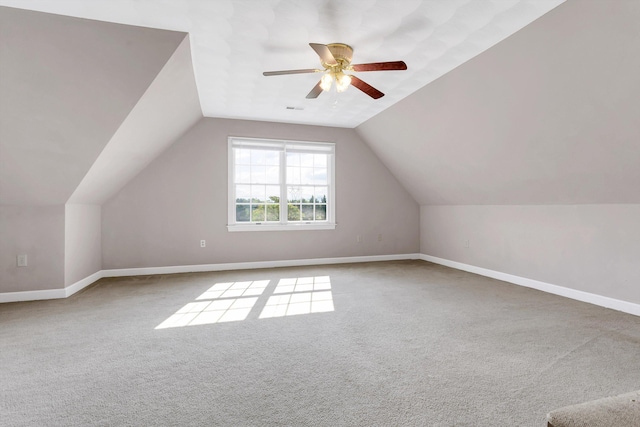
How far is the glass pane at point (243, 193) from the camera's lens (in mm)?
5418

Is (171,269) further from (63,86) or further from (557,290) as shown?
(557,290)

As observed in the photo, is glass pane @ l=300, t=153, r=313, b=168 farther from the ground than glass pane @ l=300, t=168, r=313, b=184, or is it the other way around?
glass pane @ l=300, t=153, r=313, b=168

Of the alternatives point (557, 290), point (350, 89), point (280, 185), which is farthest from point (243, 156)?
point (557, 290)

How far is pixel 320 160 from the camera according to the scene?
19.2 feet

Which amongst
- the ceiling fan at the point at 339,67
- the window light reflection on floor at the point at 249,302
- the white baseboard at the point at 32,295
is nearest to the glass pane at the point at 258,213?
the window light reflection on floor at the point at 249,302

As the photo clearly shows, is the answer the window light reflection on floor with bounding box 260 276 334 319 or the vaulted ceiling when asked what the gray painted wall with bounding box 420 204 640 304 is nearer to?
the vaulted ceiling

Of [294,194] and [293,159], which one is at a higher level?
[293,159]

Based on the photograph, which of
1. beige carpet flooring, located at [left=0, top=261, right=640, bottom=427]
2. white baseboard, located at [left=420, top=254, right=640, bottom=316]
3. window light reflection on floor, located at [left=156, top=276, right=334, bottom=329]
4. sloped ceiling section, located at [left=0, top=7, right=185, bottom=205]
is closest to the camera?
beige carpet flooring, located at [left=0, top=261, right=640, bottom=427]

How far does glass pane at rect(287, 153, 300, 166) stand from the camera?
5.68 metres

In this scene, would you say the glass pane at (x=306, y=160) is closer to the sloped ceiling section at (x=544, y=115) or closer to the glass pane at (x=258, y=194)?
the glass pane at (x=258, y=194)

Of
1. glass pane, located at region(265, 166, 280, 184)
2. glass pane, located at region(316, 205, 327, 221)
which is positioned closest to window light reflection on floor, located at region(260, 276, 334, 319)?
glass pane, located at region(316, 205, 327, 221)

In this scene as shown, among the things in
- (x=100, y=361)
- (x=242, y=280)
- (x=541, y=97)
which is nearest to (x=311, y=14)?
(x=541, y=97)

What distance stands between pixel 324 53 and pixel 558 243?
3.59 meters

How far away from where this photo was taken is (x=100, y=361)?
7.14 ft
